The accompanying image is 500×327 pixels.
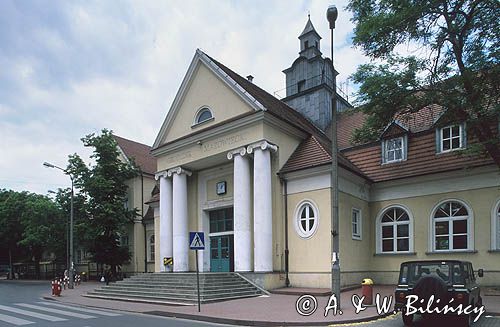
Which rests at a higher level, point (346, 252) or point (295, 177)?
point (295, 177)

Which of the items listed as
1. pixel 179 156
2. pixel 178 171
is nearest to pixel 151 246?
pixel 178 171

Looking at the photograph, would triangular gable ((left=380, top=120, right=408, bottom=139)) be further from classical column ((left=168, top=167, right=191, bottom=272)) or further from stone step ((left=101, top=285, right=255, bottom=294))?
classical column ((left=168, top=167, right=191, bottom=272))

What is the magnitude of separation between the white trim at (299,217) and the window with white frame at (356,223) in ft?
8.10

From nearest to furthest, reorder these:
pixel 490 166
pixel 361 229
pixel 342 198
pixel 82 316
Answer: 1. pixel 82 316
2. pixel 490 166
3. pixel 342 198
4. pixel 361 229

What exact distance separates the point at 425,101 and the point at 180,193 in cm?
1380

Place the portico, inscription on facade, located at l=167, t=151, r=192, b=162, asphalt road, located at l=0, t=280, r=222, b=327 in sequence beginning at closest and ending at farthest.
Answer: asphalt road, located at l=0, t=280, r=222, b=327
the portico
inscription on facade, located at l=167, t=151, r=192, b=162

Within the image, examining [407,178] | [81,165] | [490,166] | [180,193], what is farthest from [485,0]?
[81,165]

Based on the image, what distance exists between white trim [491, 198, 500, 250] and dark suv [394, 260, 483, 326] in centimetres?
819

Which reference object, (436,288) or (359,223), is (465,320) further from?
(359,223)

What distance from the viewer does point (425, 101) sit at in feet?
55.4

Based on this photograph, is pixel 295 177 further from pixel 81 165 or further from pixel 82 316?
pixel 81 165

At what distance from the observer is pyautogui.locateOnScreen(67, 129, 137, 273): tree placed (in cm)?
3325

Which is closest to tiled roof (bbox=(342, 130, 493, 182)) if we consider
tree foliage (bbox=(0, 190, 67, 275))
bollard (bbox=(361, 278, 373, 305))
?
bollard (bbox=(361, 278, 373, 305))

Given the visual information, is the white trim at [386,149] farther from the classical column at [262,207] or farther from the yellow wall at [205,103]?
the yellow wall at [205,103]
